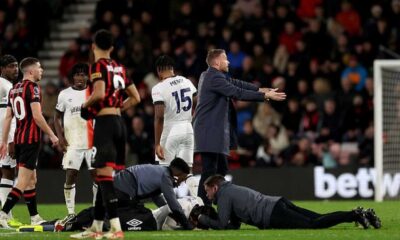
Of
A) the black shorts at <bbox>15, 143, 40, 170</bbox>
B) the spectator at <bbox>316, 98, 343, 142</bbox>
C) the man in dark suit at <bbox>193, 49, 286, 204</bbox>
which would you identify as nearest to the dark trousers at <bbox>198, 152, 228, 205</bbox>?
the man in dark suit at <bbox>193, 49, 286, 204</bbox>

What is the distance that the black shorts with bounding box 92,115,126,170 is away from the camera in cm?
1088

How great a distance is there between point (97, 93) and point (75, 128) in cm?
483

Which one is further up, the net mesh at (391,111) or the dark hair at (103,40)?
the dark hair at (103,40)

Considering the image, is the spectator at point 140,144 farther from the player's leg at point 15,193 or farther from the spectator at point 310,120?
the player's leg at point 15,193

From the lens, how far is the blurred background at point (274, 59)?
2109cm

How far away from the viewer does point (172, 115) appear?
14734 millimetres

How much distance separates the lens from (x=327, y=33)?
2242cm

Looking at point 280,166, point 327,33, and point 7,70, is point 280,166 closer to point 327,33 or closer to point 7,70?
point 327,33

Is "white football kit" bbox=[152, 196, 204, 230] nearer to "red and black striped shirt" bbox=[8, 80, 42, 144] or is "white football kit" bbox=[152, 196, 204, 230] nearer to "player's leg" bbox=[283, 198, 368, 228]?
"player's leg" bbox=[283, 198, 368, 228]

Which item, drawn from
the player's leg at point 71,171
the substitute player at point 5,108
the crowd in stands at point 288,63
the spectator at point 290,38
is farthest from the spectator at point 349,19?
the substitute player at point 5,108

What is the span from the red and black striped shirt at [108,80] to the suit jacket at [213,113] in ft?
9.15

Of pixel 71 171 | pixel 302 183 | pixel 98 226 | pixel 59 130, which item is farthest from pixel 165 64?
pixel 302 183

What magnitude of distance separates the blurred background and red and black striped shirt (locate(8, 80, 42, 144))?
305 inches

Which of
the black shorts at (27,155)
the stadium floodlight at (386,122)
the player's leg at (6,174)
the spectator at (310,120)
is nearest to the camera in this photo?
the black shorts at (27,155)
